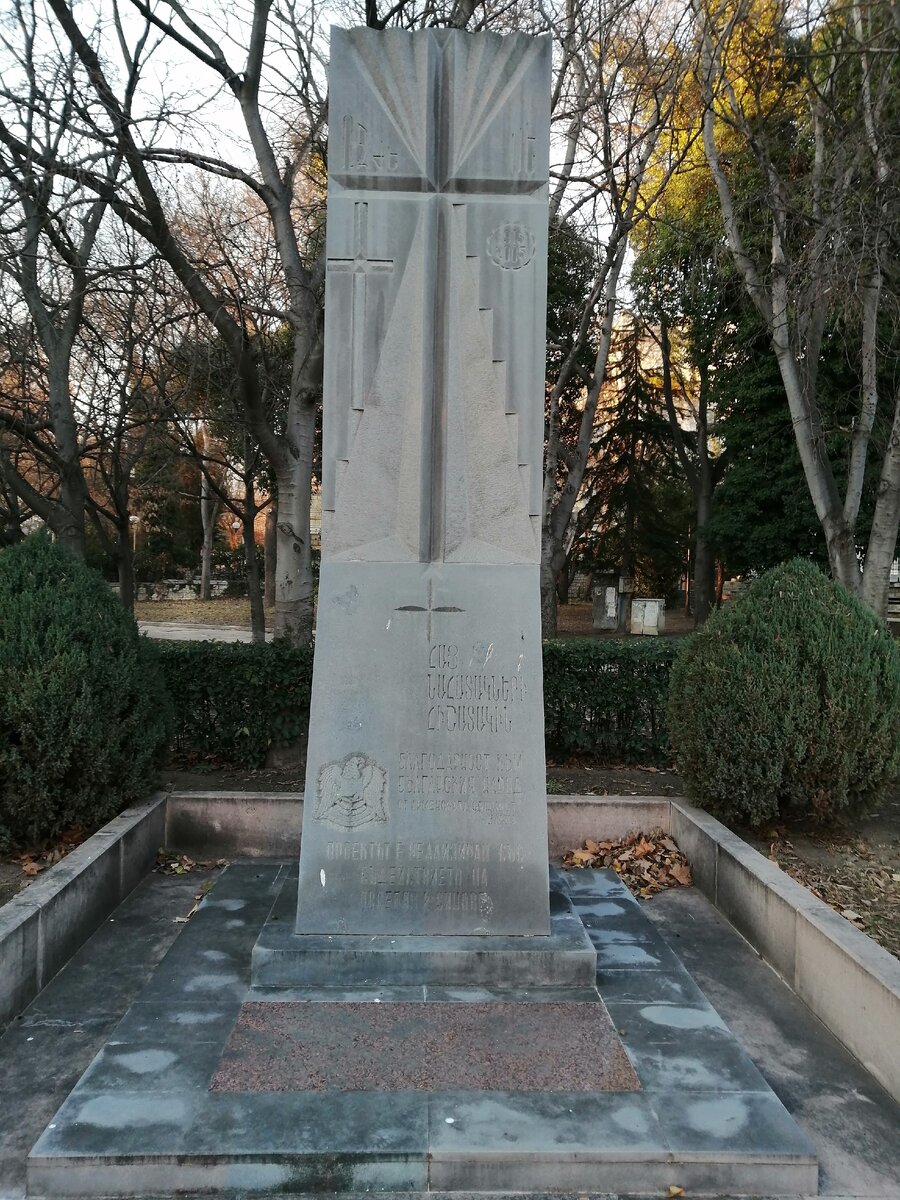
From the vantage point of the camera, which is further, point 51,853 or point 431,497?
point 51,853

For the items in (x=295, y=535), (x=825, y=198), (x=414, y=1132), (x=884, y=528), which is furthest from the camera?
(x=884, y=528)

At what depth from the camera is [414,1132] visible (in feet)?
10.0

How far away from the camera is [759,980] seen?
451 cm

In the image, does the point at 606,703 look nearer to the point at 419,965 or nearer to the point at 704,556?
the point at 419,965

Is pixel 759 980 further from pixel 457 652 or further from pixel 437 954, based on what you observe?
pixel 457 652

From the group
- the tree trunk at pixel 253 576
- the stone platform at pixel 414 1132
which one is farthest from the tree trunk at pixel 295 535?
the tree trunk at pixel 253 576

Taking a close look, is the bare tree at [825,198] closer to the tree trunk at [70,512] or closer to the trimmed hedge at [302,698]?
the trimmed hedge at [302,698]

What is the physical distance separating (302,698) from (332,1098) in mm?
4864

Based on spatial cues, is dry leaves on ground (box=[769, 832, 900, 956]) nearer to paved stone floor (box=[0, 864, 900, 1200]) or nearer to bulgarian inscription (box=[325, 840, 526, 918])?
paved stone floor (box=[0, 864, 900, 1200])

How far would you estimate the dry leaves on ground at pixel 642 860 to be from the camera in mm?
5848

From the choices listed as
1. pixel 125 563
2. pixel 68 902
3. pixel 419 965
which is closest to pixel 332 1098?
pixel 419 965

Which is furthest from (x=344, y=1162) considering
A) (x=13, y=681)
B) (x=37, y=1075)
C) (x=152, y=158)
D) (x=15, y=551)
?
(x=152, y=158)

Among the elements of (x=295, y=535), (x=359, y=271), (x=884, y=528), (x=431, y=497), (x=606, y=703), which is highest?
(x=359, y=271)

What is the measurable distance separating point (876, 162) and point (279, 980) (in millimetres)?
10894
